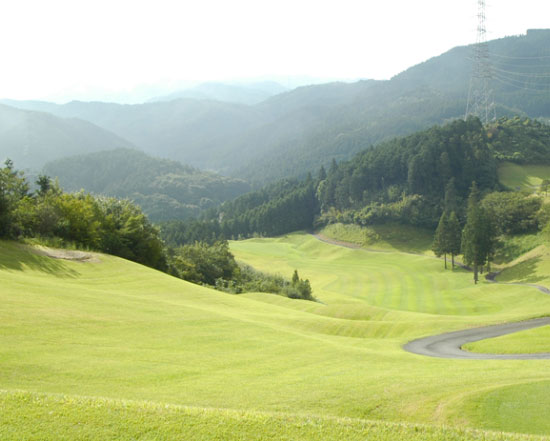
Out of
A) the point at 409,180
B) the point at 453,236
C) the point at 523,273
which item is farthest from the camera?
the point at 409,180

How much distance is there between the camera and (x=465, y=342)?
26359 millimetres

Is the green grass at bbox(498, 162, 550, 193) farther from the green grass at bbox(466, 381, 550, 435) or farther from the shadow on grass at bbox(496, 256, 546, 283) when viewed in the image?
the green grass at bbox(466, 381, 550, 435)

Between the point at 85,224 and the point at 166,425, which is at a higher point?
the point at 85,224

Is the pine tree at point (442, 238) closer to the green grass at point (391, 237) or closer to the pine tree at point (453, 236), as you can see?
the pine tree at point (453, 236)

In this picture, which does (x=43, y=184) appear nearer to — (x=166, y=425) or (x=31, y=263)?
(x=31, y=263)

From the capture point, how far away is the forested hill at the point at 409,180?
123m

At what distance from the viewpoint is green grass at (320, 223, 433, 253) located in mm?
109625

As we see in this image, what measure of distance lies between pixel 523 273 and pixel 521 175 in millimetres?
68151

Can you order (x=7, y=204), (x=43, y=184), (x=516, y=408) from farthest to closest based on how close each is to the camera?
(x=43, y=184) → (x=7, y=204) → (x=516, y=408)

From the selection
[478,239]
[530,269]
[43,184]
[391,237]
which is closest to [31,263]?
[43,184]

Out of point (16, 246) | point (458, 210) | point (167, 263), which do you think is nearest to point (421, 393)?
point (16, 246)

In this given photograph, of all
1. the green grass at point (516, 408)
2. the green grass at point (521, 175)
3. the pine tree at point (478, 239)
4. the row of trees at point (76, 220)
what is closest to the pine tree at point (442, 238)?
the pine tree at point (478, 239)

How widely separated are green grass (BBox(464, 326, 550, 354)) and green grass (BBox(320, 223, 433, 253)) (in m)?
Result: 80.2

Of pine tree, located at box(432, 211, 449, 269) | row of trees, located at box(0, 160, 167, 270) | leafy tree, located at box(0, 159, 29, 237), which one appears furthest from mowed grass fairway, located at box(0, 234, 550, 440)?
pine tree, located at box(432, 211, 449, 269)
